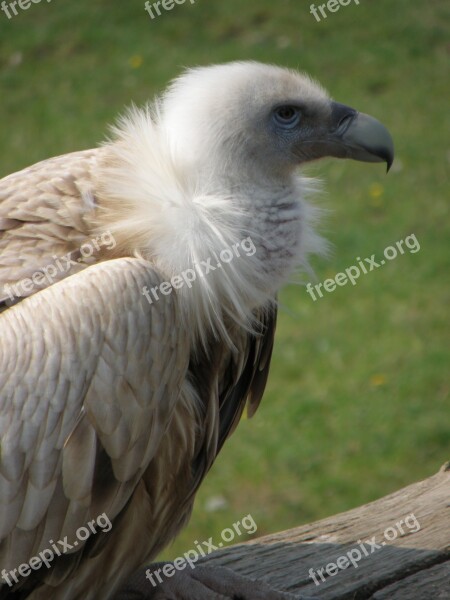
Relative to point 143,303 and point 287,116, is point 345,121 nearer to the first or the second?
point 287,116

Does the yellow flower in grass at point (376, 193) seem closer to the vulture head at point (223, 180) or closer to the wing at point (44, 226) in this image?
the vulture head at point (223, 180)

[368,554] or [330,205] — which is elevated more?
[368,554]

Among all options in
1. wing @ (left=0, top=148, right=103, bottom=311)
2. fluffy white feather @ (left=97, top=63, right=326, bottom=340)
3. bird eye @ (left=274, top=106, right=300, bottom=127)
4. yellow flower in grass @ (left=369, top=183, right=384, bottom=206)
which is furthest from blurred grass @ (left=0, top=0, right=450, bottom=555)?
wing @ (left=0, top=148, right=103, bottom=311)

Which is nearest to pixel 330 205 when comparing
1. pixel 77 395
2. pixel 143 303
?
pixel 143 303

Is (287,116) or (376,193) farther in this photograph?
(376,193)

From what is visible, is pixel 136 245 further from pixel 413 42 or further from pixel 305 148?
pixel 413 42

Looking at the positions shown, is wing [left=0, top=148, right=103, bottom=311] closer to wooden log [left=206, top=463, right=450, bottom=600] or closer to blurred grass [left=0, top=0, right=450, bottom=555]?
blurred grass [left=0, top=0, right=450, bottom=555]

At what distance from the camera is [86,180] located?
10.8 ft

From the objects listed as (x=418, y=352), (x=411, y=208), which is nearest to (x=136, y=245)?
(x=418, y=352)

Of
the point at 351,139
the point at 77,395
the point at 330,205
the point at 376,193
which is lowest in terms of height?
the point at 376,193

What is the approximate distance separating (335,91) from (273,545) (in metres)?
6.17

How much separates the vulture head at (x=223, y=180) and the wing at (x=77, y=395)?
150 mm

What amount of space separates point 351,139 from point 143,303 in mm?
980

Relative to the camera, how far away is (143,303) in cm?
293
